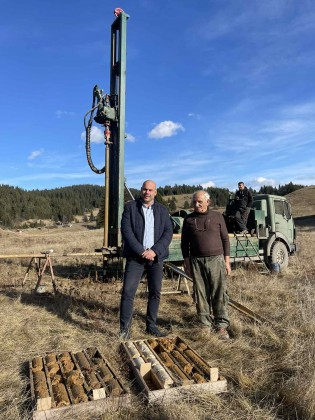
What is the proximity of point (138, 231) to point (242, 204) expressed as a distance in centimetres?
628

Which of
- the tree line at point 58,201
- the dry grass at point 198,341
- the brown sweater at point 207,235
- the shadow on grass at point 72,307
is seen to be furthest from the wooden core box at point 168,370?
the tree line at point 58,201

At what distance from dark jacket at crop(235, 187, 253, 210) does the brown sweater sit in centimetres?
563

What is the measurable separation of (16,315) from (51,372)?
98.6 inches

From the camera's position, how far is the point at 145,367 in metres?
3.58

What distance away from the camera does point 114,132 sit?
9.05m

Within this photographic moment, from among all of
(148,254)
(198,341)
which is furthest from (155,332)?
(148,254)

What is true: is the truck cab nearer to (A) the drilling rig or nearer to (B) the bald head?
(A) the drilling rig

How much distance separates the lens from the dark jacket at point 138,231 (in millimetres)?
4723

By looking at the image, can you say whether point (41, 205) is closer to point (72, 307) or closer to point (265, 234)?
point (265, 234)

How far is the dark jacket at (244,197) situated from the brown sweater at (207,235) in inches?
222

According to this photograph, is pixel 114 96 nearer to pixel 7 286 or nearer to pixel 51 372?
pixel 7 286

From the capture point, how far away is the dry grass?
307cm

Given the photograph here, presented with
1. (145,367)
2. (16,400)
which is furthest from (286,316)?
(16,400)

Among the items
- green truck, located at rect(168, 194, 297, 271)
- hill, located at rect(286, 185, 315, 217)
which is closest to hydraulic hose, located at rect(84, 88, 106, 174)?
green truck, located at rect(168, 194, 297, 271)
